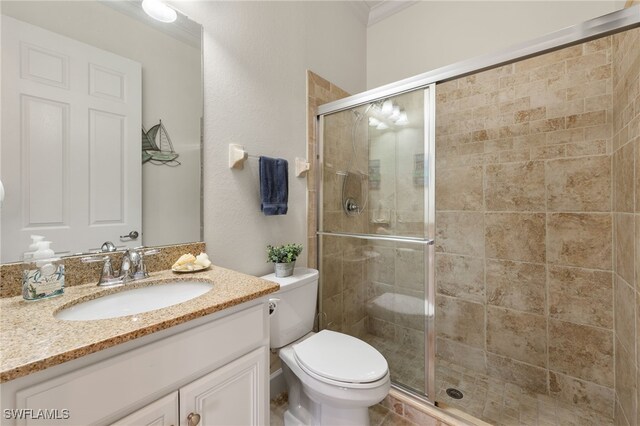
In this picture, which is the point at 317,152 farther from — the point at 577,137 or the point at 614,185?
the point at 614,185

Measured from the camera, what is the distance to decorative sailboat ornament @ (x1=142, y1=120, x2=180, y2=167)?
1.14 meters

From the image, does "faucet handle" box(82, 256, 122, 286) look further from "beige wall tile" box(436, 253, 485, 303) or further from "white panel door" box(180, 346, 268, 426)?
"beige wall tile" box(436, 253, 485, 303)

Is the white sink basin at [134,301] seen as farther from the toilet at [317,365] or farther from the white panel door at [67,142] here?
the toilet at [317,365]

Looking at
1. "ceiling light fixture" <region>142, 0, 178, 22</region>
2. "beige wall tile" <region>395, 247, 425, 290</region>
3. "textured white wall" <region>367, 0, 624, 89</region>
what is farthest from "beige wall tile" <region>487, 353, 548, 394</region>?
"ceiling light fixture" <region>142, 0, 178, 22</region>

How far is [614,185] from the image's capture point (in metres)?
1.47

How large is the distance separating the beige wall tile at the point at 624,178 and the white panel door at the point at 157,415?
6.34 ft

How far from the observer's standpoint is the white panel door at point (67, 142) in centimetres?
85

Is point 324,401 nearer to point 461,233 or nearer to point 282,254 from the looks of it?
point 282,254

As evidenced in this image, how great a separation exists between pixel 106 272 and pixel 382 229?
1371mm

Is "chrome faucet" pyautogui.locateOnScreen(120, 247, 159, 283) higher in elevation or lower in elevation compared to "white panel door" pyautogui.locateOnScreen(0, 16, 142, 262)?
lower

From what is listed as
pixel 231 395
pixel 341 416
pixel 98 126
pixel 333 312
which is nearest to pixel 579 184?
pixel 333 312

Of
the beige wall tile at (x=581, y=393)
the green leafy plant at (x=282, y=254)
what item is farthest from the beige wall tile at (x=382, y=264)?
the beige wall tile at (x=581, y=393)

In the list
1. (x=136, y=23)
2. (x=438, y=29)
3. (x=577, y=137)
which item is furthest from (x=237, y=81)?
(x=577, y=137)

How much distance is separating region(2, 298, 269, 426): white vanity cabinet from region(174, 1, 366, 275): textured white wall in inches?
23.7
